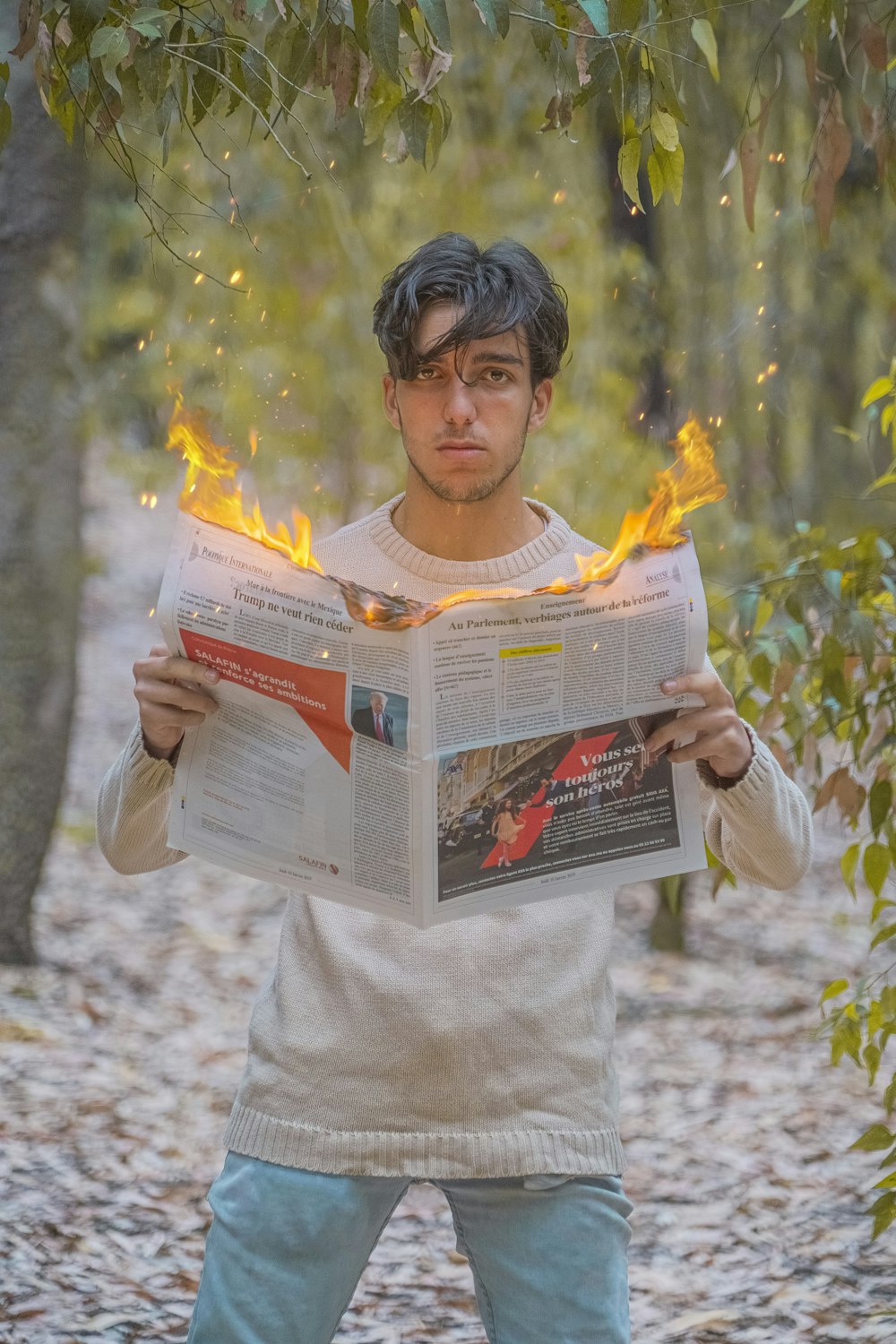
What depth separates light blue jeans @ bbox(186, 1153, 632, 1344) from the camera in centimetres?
127

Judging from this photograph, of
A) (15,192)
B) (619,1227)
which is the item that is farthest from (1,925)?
(619,1227)

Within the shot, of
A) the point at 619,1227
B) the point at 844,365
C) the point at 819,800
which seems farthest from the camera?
the point at 844,365

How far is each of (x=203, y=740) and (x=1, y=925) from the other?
2647 mm

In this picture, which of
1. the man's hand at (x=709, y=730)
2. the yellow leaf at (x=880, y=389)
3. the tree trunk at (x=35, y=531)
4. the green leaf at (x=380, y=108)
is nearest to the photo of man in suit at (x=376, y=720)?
the man's hand at (x=709, y=730)

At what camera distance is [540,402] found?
59.4 inches

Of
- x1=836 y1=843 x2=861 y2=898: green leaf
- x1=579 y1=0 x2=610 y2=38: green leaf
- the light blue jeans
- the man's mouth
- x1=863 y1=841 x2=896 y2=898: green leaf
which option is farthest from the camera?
x1=836 y1=843 x2=861 y2=898: green leaf

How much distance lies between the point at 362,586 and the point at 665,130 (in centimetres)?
51

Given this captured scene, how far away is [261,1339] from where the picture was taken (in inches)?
49.6

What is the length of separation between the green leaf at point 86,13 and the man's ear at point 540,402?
1.80 ft

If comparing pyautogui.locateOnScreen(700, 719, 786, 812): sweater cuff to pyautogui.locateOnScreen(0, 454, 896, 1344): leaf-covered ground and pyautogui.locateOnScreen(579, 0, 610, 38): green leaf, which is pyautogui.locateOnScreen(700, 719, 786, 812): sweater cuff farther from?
pyautogui.locateOnScreen(0, 454, 896, 1344): leaf-covered ground

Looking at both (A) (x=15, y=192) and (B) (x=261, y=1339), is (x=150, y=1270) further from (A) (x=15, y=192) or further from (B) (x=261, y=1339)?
(A) (x=15, y=192)

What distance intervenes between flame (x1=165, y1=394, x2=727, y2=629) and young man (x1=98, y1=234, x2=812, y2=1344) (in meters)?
0.13

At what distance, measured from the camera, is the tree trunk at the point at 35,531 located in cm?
342

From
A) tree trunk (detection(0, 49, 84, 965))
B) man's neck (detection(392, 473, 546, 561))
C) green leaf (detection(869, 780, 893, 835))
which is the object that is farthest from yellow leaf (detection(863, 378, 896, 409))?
tree trunk (detection(0, 49, 84, 965))
